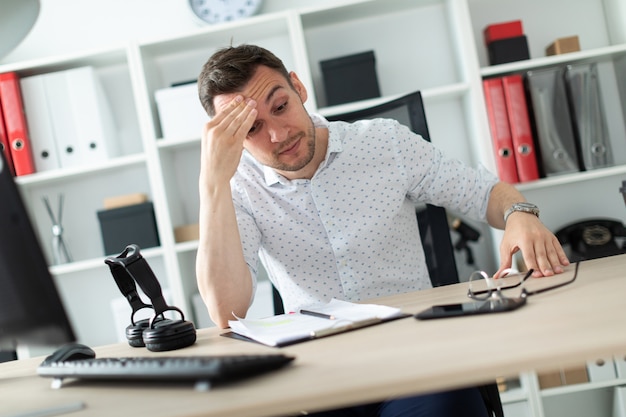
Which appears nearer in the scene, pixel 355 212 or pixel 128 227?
pixel 355 212

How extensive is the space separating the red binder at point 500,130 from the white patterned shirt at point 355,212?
91 centimetres

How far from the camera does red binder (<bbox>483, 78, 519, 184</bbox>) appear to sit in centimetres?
257

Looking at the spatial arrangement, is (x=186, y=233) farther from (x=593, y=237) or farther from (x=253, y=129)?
(x=593, y=237)

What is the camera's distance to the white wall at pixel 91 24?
9.94 ft

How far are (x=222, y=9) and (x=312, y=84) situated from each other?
53 cm

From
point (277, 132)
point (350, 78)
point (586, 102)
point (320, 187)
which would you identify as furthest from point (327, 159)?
point (586, 102)

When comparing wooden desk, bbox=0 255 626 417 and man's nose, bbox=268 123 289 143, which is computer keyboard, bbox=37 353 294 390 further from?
man's nose, bbox=268 123 289 143

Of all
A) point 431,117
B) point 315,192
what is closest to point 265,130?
point 315,192

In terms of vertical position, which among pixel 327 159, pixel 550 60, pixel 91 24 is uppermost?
pixel 91 24

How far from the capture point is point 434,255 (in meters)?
1.74

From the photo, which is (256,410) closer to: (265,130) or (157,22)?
(265,130)

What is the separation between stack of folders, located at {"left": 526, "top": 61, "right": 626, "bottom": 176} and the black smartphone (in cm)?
167

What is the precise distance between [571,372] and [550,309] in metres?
1.72

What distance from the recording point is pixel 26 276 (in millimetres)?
801
